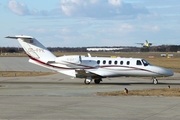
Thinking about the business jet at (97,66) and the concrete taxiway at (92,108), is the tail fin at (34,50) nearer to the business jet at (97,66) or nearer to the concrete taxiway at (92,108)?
the business jet at (97,66)

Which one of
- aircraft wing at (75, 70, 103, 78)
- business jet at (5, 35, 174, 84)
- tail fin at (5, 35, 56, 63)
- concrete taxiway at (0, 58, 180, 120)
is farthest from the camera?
tail fin at (5, 35, 56, 63)

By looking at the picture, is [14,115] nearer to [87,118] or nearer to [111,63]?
[87,118]

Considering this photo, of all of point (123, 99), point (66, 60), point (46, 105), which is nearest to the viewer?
point (46, 105)

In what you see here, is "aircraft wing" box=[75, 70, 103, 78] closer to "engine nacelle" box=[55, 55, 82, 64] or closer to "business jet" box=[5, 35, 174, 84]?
"business jet" box=[5, 35, 174, 84]

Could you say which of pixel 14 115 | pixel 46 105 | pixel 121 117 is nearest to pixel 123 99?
pixel 46 105

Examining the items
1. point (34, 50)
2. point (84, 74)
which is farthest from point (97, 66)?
point (34, 50)

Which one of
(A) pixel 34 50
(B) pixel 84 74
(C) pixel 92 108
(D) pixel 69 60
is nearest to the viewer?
(C) pixel 92 108

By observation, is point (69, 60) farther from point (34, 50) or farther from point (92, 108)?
point (92, 108)

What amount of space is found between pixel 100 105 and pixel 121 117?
3.44m

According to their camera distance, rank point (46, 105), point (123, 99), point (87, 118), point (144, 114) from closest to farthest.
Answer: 1. point (87, 118)
2. point (144, 114)
3. point (46, 105)
4. point (123, 99)

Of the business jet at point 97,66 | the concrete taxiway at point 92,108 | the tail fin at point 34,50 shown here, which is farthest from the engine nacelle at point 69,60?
the concrete taxiway at point 92,108

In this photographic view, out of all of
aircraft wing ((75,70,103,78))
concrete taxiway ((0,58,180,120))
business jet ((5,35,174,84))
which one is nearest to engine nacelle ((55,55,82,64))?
business jet ((5,35,174,84))

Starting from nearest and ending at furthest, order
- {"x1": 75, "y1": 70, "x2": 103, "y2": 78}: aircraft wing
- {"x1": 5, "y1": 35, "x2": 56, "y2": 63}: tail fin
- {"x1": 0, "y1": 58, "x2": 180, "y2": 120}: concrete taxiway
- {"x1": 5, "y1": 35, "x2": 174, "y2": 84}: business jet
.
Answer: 1. {"x1": 0, "y1": 58, "x2": 180, "y2": 120}: concrete taxiway
2. {"x1": 75, "y1": 70, "x2": 103, "y2": 78}: aircraft wing
3. {"x1": 5, "y1": 35, "x2": 174, "y2": 84}: business jet
4. {"x1": 5, "y1": 35, "x2": 56, "y2": 63}: tail fin

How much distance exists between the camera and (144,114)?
1523cm
